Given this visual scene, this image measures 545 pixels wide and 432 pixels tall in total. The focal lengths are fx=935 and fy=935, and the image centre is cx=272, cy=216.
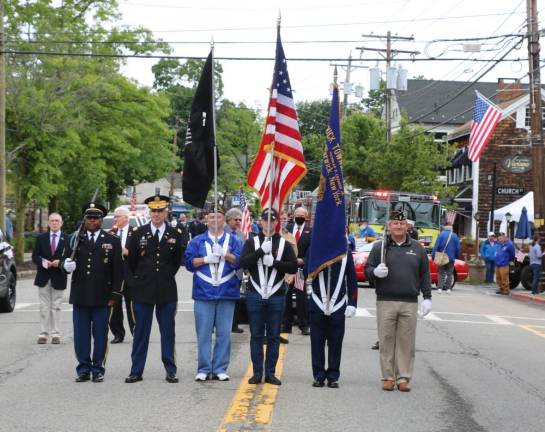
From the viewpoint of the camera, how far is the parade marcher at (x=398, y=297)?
30.9 feet

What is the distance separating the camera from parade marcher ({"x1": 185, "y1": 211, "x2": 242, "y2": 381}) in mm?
9430

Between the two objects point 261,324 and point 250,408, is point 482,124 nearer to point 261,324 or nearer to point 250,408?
point 261,324

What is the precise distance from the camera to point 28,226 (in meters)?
56.6

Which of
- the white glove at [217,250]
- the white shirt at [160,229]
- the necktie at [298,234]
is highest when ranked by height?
the white shirt at [160,229]

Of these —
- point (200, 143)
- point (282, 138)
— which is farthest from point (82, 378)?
point (282, 138)

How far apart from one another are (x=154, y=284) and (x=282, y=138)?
6.91ft

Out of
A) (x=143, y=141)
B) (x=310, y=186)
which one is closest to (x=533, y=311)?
(x=143, y=141)

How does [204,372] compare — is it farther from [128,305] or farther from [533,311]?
[533,311]

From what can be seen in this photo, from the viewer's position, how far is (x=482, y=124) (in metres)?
31.3

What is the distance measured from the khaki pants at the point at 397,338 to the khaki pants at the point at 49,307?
5.29 meters

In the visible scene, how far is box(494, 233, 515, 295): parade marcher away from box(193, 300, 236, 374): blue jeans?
18813 millimetres

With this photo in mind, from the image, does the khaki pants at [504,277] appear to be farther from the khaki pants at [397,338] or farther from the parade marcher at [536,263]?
the khaki pants at [397,338]

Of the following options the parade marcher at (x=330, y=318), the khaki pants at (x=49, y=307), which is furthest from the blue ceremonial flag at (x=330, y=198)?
the khaki pants at (x=49, y=307)

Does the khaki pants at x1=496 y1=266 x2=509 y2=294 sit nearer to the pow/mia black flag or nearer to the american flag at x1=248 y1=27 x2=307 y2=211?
the american flag at x1=248 y1=27 x2=307 y2=211
